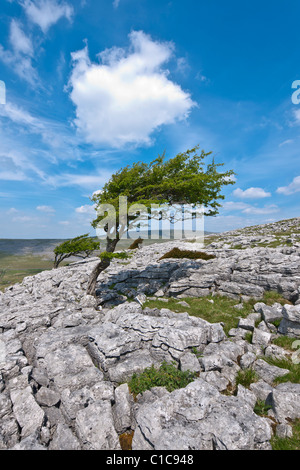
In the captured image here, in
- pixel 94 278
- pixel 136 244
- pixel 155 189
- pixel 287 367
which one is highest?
pixel 155 189

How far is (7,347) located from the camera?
9688 millimetres

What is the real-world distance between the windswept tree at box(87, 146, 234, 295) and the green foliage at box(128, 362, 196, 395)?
9.92 meters

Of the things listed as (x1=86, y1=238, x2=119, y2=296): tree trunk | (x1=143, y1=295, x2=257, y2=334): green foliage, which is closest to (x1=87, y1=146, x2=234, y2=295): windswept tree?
(x1=86, y1=238, x2=119, y2=296): tree trunk

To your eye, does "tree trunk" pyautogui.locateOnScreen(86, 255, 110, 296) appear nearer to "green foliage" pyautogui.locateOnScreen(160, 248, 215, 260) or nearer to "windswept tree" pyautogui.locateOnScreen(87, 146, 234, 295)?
"windswept tree" pyautogui.locateOnScreen(87, 146, 234, 295)

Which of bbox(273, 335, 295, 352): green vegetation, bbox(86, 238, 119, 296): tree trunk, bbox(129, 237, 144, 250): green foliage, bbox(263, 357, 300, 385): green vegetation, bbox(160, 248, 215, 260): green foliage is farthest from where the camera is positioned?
bbox(129, 237, 144, 250): green foliage

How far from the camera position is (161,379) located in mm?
7320

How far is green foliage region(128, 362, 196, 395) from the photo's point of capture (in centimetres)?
709

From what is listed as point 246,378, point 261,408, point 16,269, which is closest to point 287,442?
point 261,408

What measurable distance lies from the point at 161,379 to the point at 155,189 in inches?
539

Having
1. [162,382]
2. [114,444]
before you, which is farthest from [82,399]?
[162,382]

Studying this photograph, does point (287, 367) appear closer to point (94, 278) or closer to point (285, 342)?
point (285, 342)

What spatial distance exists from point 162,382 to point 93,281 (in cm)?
1211

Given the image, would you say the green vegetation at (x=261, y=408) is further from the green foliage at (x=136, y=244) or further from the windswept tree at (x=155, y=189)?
the green foliage at (x=136, y=244)
